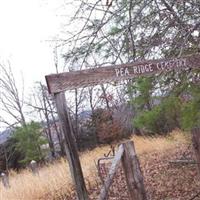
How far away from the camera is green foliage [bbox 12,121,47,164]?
2188 cm

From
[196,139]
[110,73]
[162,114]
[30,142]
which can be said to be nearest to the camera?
[110,73]

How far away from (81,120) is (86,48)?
1731cm

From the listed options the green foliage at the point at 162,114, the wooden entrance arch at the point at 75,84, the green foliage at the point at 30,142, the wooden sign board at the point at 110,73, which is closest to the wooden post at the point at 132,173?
the wooden entrance arch at the point at 75,84

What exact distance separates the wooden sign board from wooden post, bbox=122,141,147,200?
64 centimetres

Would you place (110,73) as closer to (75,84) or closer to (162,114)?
(75,84)

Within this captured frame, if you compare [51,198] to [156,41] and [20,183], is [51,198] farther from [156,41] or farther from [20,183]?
[156,41]

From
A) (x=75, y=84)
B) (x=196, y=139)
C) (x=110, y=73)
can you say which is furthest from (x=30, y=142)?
(x=75, y=84)

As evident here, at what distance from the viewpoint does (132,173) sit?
431 cm

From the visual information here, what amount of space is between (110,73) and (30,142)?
59.3ft

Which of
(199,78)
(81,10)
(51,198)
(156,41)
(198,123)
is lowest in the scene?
(51,198)

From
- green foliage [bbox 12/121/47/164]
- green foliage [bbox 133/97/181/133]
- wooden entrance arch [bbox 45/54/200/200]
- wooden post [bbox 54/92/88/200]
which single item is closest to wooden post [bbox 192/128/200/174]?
wooden entrance arch [bbox 45/54/200/200]

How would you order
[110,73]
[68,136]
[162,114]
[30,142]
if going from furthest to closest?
1. [30,142]
2. [162,114]
3. [110,73]
4. [68,136]

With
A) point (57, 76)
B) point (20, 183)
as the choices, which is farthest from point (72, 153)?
point (20, 183)

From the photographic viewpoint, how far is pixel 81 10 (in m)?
5.48
